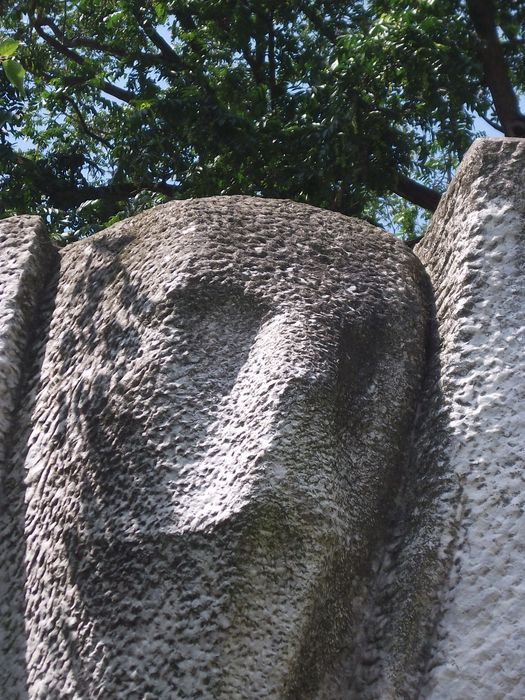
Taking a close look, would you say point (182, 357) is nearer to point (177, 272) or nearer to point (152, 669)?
point (177, 272)

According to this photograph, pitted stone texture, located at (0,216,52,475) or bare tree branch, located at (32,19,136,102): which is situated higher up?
bare tree branch, located at (32,19,136,102)

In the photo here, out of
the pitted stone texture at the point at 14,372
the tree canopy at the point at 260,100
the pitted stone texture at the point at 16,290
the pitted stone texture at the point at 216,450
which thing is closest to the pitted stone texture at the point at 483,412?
the pitted stone texture at the point at 216,450

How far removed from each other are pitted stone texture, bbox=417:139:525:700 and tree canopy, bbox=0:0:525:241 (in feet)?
9.95

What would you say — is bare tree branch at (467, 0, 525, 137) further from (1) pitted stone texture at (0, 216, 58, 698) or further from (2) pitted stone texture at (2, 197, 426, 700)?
→ (1) pitted stone texture at (0, 216, 58, 698)

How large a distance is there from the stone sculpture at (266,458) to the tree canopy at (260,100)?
9.28ft

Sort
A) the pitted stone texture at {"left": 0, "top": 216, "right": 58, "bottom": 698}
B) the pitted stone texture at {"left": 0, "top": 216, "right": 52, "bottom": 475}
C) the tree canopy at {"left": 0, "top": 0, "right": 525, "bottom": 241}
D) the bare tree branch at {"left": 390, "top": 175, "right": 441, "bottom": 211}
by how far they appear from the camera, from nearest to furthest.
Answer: the pitted stone texture at {"left": 0, "top": 216, "right": 58, "bottom": 698}, the pitted stone texture at {"left": 0, "top": 216, "right": 52, "bottom": 475}, the tree canopy at {"left": 0, "top": 0, "right": 525, "bottom": 241}, the bare tree branch at {"left": 390, "top": 175, "right": 441, "bottom": 211}

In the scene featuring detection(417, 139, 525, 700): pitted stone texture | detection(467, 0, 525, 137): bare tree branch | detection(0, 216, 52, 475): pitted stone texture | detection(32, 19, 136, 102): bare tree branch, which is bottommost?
detection(417, 139, 525, 700): pitted stone texture

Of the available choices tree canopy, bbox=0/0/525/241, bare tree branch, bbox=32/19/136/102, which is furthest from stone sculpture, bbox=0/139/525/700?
bare tree branch, bbox=32/19/136/102

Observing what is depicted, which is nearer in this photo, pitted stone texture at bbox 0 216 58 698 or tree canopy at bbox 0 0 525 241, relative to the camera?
pitted stone texture at bbox 0 216 58 698

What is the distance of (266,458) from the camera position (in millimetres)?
2523

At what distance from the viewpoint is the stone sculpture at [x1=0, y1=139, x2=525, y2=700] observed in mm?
2426

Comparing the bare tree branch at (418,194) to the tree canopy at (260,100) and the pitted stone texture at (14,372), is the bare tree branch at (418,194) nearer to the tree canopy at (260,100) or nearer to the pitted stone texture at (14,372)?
the tree canopy at (260,100)

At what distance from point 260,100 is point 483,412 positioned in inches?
201

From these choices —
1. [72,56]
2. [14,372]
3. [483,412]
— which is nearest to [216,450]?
[483,412]
